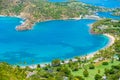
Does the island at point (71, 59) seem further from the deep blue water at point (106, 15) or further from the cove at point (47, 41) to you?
the cove at point (47, 41)

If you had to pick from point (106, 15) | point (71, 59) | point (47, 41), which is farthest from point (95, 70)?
point (106, 15)

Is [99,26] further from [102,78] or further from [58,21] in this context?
[102,78]

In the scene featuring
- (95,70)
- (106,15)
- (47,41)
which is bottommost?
(95,70)

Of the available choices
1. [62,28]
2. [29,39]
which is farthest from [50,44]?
[62,28]

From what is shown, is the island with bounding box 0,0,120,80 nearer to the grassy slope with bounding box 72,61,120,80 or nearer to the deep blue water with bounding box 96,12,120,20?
the grassy slope with bounding box 72,61,120,80

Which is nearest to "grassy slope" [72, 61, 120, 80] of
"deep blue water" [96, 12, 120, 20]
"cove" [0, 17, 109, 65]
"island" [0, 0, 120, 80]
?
"island" [0, 0, 120, 80]

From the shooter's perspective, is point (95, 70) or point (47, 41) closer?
point (95, 70)

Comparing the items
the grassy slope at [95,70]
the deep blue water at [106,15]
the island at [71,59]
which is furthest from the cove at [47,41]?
the grassy slope at [95,70]

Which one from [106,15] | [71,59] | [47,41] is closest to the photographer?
[71,59]

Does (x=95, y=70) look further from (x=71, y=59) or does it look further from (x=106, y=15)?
(x=106, y=15)
